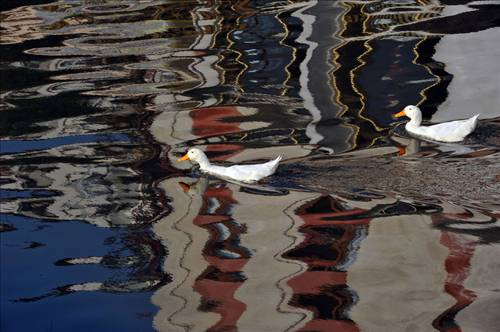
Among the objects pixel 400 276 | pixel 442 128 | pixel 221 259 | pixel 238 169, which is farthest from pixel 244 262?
pixel 442 128

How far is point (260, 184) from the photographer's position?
9688 millimetres

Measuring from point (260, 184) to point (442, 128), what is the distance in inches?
77.7

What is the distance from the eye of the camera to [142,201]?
9.51 metres

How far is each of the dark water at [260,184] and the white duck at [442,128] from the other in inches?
5.1

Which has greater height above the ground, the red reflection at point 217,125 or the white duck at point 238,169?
the white duck at point 238,169

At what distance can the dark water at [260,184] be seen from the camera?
23.9 ft

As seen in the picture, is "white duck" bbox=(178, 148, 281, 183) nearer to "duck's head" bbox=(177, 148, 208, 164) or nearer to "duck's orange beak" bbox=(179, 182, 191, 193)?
"duck's head" bbox=(177, 148, 208, 164)

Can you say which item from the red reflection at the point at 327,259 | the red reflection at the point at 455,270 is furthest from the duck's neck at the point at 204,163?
the red reflection at the point at 455,270

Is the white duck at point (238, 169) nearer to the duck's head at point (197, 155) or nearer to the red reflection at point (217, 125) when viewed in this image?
the duck's head at point (197, 155)

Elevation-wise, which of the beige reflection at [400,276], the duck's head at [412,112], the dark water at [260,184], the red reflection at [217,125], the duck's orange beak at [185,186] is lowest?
the duck's orange beak at [185,186]

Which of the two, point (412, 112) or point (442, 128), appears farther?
point (412, 112)

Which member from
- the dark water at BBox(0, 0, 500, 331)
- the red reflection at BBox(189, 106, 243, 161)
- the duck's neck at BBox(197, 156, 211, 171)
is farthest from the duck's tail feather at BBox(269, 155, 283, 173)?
the red reflection at BBox(189, 106, 243, 161)

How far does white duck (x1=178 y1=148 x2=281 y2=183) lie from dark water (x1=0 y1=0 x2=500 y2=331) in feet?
0.37

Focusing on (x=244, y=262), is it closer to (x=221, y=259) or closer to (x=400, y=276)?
(x=221, y=259)
